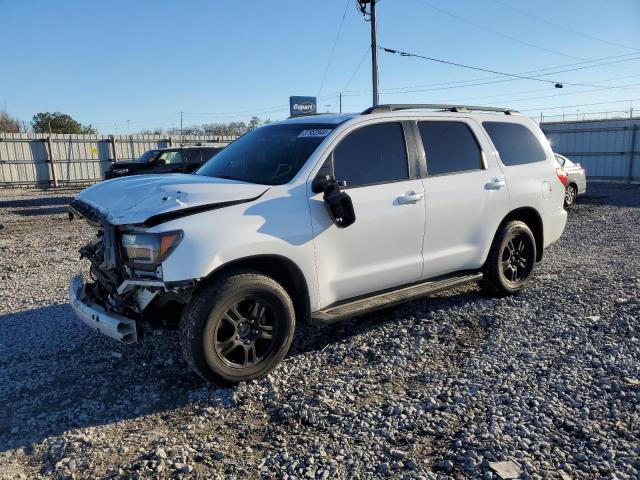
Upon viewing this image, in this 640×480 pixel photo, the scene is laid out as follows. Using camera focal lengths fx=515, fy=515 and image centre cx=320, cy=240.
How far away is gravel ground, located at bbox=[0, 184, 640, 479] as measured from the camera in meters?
2.87

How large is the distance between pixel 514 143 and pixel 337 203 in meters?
2.82

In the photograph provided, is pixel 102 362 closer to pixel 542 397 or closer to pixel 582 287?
pixel 542 397

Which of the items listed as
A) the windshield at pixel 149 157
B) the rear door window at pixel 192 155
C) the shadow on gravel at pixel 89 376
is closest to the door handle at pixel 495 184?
the shadow on gravel at pixel 89 376

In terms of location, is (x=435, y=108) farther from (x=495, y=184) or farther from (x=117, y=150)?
(x=117, y=150)

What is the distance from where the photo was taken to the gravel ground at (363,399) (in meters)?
2.87

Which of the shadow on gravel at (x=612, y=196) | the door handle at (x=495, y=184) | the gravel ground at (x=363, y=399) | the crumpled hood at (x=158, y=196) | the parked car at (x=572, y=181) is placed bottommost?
the gravel ground at (x=363, y=399)

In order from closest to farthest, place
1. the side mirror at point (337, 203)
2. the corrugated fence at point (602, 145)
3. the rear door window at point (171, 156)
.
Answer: the side mirror at point (337, 203) < the rear door window at point (171, 156) < the corrugated fence at point (602, 145)

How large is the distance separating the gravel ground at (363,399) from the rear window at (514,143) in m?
1.54

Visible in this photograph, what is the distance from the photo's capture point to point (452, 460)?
9.38 feet

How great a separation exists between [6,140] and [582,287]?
2661 cm

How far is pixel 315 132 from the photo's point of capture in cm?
438

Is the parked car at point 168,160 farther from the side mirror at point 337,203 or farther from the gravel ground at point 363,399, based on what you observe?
the side mirror at point 337,203

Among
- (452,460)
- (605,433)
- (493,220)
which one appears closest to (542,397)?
(605,433)

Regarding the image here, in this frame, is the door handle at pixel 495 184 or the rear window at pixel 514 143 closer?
the door handle at pixel 495 184
